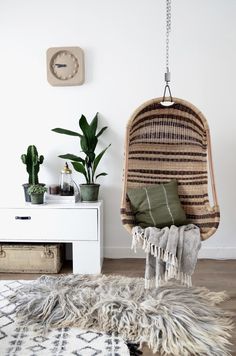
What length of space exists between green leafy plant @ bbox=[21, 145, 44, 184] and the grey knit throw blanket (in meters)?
1.12

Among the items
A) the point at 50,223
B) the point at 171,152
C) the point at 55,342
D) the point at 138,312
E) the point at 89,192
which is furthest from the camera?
the point at 89,192

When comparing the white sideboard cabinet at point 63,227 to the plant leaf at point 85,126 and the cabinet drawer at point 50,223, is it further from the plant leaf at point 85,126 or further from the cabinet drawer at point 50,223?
the plant leaf at point 85,126

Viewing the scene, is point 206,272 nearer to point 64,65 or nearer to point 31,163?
point 31,163

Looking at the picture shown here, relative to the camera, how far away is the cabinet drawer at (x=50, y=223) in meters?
2.41

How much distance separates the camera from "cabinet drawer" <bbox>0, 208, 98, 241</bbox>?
2414mm

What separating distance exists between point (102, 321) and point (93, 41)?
2222mm

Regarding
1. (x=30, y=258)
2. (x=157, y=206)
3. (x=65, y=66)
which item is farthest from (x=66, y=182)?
(x=65, y=66)

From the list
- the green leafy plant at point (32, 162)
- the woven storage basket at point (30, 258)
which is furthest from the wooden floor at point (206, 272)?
the green leafy plant at point (32, 162)

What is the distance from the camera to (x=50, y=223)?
2.43 meters

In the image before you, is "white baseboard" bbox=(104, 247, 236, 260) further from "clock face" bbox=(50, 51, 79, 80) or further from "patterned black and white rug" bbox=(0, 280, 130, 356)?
"clock face" bbox=(50, 51, 79, 80)

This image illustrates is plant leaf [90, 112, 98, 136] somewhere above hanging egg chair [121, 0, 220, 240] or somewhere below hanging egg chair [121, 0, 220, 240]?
above

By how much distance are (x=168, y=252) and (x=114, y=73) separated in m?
1.68

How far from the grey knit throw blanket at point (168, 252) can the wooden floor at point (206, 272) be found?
1.35ft

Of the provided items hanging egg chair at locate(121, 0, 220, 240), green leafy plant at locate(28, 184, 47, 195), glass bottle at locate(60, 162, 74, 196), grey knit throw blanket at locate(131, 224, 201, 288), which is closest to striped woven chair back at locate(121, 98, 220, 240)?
hanging egg chair at locate(121, 0, 220, 240)
